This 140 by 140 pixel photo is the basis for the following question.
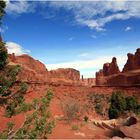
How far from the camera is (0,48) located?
569 inches

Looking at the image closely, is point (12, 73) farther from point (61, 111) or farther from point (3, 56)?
point (61, 111)

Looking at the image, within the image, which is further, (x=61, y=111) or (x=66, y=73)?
(x=66, y=73)

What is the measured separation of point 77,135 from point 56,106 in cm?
1580

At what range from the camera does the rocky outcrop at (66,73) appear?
116656 mm

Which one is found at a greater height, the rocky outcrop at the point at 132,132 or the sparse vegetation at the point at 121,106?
the sparse vegetation at the point at 121,106

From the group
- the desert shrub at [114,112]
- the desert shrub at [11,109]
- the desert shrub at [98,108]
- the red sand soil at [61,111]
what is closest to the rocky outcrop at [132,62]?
the red sand soil at [61,111]

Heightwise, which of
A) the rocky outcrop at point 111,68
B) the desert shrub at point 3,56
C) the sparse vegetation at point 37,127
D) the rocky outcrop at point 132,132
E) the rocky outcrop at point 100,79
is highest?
the rocky outcrop at point 111,68

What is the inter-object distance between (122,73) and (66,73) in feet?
91.2

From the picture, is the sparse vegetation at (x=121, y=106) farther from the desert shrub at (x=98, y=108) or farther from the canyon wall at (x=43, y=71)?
the canyon wall at (x=43, y=71)

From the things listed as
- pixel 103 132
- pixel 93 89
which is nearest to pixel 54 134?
pixel 103 132

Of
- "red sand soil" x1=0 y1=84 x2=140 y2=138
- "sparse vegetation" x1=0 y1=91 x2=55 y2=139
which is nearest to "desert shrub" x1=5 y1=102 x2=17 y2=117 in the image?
"sparse vegetation" x1=0 y1=91 x2=55 y2=139

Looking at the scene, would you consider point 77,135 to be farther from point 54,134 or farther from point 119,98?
point 119,98

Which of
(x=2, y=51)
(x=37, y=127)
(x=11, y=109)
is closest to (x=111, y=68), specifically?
(x=11, y=109)

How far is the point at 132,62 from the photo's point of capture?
357ft
